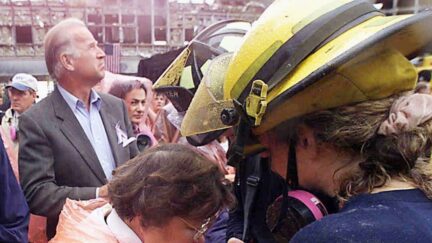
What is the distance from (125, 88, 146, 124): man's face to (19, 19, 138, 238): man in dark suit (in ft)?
3.42

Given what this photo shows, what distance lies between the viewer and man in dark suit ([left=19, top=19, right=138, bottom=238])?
2.12 meters

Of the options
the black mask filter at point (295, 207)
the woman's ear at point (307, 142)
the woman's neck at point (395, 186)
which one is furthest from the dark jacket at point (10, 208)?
the woman's neck at point (395, 186)

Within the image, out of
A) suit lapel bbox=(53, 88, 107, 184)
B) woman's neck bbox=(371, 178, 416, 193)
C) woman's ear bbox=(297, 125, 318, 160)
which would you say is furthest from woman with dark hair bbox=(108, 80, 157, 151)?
woman's neck bbox=(371, 178, 416, 193)

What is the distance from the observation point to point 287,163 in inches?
36.9

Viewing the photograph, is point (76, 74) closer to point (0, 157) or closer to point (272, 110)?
point (0, 157)

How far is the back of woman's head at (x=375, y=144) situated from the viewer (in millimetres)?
808

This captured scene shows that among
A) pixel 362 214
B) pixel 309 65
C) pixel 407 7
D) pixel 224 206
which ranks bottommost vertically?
pixel 224 206

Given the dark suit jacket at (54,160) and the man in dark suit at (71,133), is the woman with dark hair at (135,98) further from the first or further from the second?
the dark suit jacket at (54,160)

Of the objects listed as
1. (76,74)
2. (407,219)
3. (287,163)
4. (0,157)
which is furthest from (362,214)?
(76,74)

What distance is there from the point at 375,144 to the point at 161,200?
2.23 feet

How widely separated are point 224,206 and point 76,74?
136cm

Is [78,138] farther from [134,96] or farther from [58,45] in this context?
[134,96]

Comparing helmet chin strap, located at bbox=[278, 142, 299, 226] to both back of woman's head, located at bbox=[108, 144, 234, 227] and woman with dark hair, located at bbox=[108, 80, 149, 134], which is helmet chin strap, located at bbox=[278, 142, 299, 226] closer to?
back of woman's head, located at bbox=[108, 144, 234, 227]

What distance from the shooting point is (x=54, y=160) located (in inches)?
86.1
